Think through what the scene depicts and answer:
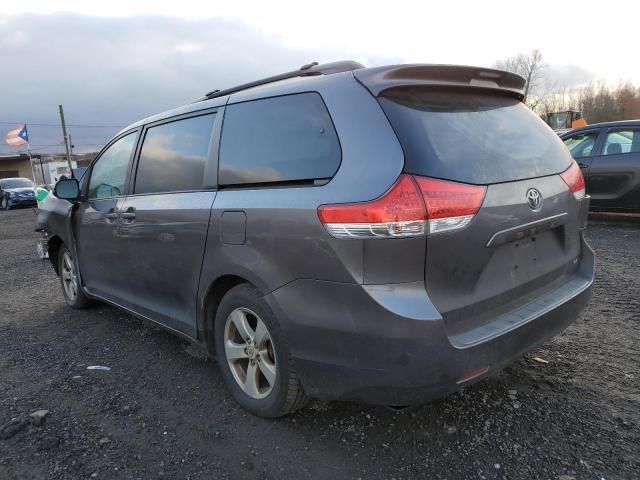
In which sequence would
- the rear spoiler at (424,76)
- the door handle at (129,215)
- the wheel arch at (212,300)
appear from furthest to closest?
the door handle at (129,215) < the wheel arch at (212,300) < the rear spoiler at (424,76)

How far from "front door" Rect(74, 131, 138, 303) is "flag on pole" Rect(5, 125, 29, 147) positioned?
39.7m

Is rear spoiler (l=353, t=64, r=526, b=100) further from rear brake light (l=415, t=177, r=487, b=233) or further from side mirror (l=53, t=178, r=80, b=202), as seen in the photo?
side mirror (l=53, t=178, r=80, b=202)

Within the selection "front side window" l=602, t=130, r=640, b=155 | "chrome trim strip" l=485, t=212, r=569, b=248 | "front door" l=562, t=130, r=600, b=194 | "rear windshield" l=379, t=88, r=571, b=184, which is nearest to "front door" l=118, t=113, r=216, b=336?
"rear windshield" l=379, t=88, r=571, b=184

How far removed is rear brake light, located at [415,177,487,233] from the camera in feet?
6.65

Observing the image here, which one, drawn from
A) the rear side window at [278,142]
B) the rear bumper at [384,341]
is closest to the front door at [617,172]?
the rear bumper at [384,341]

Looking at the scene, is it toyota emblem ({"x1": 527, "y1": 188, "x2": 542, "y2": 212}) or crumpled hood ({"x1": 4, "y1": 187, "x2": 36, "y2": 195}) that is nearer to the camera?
toyota emblem ({"x1": 527, "y1": 188, "x2": 542, "y2": 212})

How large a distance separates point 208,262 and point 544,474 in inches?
78.1

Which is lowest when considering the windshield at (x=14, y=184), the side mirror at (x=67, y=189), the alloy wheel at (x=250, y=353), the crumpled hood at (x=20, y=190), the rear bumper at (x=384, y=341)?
the crumpled hood at (x=20, y=190)

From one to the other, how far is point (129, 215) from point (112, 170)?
0.76 m

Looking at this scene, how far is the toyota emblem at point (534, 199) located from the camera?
2.36 metres

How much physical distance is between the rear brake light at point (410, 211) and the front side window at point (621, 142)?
23.3 ft

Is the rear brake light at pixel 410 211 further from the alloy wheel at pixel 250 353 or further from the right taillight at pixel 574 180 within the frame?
the right taillight at pixel 574 180

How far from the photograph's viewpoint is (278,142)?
256 cm

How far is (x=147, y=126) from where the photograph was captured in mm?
3734
